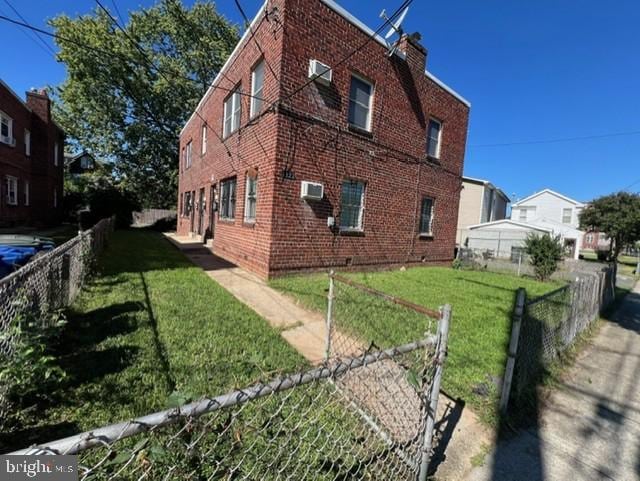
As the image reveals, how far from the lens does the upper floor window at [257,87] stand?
7.85 meters

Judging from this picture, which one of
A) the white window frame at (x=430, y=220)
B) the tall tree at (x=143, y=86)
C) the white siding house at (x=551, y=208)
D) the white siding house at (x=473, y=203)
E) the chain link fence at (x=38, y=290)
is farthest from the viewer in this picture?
the white siding house at (x=551, y=208)

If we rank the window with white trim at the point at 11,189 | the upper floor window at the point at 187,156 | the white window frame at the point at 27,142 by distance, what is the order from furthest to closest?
the white window frame at the point at 27,142 → the upper floor window at the point at 187,156 → the window with white trim at the point at 11,189

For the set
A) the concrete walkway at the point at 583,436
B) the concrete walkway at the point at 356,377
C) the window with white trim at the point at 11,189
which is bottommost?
the concrete walkway at the point at 583,436

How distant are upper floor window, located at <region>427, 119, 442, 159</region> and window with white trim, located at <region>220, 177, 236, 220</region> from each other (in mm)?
6753

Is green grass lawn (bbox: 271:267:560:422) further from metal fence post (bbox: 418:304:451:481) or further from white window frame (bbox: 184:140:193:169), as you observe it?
white window frame (bbox: 184:140:193:169)

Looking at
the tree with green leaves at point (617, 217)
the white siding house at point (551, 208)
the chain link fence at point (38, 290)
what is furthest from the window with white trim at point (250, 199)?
the white siding house at point (551, 208)

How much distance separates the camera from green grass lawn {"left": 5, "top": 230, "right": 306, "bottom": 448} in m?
2.39

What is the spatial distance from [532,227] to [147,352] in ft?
79.6

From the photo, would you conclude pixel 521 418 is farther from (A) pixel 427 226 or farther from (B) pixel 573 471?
(A) pixel 427 226

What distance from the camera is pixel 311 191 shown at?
7.26m

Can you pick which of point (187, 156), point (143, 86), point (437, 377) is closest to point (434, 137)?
point (437, 377)

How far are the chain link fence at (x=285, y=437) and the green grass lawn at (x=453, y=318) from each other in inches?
37.2

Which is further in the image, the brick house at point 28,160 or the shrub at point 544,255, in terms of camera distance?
the brick house at point 28,160

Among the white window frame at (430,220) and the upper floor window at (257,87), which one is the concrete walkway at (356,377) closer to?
the upper floor window at (257,87)
